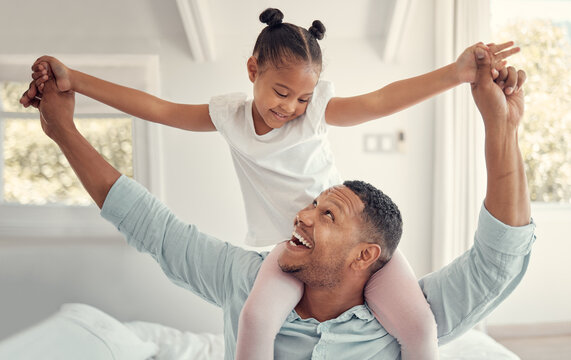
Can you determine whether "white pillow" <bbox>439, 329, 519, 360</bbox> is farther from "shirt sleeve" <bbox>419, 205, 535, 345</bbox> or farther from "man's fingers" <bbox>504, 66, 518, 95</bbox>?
"man's fingers" <bbox>504, 66, 518, 95</bbox>

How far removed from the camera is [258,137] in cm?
143

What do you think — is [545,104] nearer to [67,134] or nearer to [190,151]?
[190,151]

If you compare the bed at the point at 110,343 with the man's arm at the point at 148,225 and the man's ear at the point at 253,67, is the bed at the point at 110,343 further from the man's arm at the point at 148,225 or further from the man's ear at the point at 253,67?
the man's ear at the point at 253,67

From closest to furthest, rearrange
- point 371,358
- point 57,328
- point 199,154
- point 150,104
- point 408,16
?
point 371,358 → point 150,104 → point 57,328 → point 408,16 → point 199,154

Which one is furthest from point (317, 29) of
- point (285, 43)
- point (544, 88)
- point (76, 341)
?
point (544, 88)

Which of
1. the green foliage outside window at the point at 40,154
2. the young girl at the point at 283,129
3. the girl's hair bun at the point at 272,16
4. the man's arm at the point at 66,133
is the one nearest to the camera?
the young girl at the point at 283,129

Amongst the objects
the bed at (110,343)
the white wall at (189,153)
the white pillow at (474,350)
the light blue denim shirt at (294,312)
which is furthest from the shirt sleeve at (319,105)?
the white wall at (189,153)

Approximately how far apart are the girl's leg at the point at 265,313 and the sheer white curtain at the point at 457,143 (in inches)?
74.3

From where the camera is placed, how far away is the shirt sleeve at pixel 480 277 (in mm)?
1061

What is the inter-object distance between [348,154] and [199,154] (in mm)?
783

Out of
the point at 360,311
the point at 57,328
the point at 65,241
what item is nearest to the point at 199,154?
the point at 65,241

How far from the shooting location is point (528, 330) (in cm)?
316

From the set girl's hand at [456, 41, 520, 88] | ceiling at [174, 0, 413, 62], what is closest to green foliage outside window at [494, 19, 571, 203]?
ceiling at [174, 0, 413, 62]

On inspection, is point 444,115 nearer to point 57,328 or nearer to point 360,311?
point 360,311
